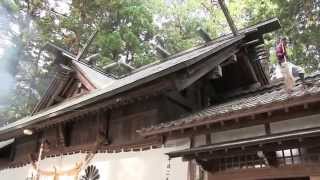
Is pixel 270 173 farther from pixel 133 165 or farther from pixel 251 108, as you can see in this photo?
pixel 133 165

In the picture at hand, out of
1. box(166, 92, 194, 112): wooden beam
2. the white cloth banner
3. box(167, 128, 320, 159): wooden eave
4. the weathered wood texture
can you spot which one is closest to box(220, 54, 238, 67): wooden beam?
box(166, 92, 194, 112): wooden beam

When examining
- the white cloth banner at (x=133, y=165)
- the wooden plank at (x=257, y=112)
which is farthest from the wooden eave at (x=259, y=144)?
the white cloth banner at (x=133, y=165)

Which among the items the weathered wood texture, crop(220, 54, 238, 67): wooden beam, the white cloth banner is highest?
crop(220, 54, 238, 67): wooden beam

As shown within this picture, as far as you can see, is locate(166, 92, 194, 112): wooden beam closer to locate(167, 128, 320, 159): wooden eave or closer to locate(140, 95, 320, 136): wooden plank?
locate(140, 95, 320, 136): wooden plank

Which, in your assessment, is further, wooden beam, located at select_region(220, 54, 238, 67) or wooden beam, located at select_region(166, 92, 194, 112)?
wooden beam, located at select_region(220, 54, 238, 67)

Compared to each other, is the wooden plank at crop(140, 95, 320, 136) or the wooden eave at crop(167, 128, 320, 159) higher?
the wooden plank at crop(140, 95, 320, 136)

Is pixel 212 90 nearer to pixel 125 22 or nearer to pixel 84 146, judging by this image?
pixel 84 146

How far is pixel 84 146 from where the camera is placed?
10500 millimetres

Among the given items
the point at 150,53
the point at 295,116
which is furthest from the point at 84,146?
the point at 150,53

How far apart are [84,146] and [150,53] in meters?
13.2

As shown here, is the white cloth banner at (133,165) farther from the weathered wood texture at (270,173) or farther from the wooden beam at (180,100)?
the wooden beam at (180,100)

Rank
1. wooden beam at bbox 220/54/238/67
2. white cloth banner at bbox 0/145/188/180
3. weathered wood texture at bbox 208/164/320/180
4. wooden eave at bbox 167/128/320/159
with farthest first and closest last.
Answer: wooden beam at bbox 220/54/238/67
white cloth banner at bbox 0/145/188/180
weathered wood texture at bbox 208/164/320/180
wooden eave at bbox 167/128/320/159

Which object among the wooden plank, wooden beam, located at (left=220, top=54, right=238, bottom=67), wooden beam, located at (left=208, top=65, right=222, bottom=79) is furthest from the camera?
wooden beam, located at (left=220, top=54, right=238, bottom=67)

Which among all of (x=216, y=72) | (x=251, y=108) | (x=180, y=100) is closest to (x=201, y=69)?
(x=216, y=72)
